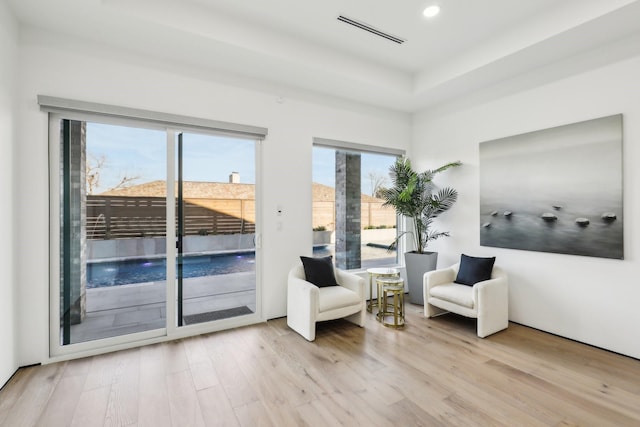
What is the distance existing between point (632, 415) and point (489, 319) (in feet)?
4.40

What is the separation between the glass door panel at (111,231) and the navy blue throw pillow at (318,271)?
1585mm

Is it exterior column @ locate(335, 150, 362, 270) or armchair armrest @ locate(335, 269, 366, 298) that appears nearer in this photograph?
armchair armrest @ locate(335, 269, 366, 298)

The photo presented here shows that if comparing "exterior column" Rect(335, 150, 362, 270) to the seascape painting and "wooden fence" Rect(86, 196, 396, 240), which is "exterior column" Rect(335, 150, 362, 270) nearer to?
"wooden fence" Rect(86, 196, 396, 240)

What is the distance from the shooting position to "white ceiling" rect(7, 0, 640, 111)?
2666 mm

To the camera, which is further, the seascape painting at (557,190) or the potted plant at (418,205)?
the potted plant at (418,205)

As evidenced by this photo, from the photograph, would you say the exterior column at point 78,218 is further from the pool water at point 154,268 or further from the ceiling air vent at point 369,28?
the ceiling air vent at point 369,28

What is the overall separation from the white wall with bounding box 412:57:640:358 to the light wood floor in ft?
0.93

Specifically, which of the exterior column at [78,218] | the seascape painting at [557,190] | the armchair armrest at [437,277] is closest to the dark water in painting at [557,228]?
the seascape painting at [557,190]

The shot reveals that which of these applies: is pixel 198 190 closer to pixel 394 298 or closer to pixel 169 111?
pixel 169 111

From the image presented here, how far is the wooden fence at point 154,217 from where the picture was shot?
3.06 meters

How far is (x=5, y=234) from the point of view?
2.45 meters

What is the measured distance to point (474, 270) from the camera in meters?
3.77

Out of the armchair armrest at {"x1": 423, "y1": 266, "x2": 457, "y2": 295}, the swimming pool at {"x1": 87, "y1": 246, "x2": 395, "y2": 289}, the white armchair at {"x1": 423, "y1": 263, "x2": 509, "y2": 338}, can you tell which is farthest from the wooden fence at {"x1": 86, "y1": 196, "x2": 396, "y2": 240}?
the white armchair at {"x1": 423, "y1": 263, "x2": 509, "y2": 338}

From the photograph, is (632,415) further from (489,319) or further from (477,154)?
(477,154)
